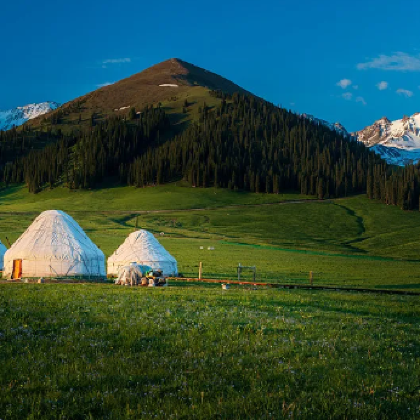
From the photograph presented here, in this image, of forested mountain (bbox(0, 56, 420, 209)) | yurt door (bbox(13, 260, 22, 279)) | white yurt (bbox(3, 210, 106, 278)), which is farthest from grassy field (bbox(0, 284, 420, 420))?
forested mountain (bbox(0, 56, 420, 209))

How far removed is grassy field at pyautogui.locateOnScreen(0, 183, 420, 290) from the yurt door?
15.5 meters

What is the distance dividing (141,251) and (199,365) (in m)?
34.8

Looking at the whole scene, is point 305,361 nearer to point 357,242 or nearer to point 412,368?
point 412,368

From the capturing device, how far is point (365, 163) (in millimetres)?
187500

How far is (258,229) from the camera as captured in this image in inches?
4109

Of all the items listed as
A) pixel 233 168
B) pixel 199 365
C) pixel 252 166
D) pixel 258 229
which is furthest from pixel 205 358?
pixel 252 166

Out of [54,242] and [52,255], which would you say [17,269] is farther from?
[54,242]

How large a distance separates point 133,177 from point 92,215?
58.8 m

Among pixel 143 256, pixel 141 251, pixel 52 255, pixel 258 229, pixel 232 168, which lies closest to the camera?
pixel 52 255

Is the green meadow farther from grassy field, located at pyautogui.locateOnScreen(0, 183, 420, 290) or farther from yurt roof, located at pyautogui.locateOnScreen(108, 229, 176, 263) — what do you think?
grassy field, located at pyautogui.locateOnScreen(0, 183, 420, 290)

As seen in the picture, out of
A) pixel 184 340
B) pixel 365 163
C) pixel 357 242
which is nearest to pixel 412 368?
pixel 184 340

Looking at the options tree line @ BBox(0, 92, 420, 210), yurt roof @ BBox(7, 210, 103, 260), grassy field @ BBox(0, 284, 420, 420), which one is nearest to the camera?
grassy field @ BBox(0, 284, 420, 420)

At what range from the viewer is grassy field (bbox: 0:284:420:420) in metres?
7.05

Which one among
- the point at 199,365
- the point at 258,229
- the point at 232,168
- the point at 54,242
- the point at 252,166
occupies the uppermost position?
the point at 252,166
